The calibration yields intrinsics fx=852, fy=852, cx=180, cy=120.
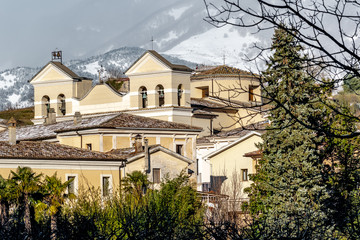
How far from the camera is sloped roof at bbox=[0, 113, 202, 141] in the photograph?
47.1 metres

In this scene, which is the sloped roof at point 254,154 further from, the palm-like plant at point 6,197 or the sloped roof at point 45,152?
the palm-like plant at point 6,197

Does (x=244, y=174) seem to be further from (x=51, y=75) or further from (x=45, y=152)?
(x=51, y=75)

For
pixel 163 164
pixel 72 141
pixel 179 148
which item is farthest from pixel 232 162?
pixel 72 141

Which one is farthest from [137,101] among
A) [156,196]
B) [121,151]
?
[156,196]

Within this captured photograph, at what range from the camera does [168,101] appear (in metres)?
56.0

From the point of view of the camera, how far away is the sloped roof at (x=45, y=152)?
124 ft

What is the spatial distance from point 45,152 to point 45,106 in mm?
24833

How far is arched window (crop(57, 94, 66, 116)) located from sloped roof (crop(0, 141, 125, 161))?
71.9ft

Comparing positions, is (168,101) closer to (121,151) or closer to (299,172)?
(121,151)

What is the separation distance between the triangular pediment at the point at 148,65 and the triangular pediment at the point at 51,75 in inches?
259

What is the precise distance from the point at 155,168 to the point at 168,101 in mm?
14642

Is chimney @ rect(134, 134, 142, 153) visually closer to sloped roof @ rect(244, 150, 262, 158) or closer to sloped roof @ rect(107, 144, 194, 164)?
sloped roof @ rect(107, 144, 194, 164)

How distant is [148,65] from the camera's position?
57.2 m

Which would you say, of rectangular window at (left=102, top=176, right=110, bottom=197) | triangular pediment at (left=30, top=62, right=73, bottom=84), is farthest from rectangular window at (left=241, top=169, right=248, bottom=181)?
triangular pediment at (left=30, top=62, right=73, bottom=84)
